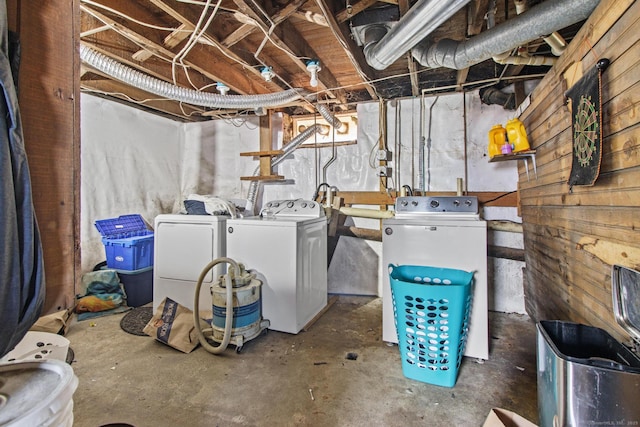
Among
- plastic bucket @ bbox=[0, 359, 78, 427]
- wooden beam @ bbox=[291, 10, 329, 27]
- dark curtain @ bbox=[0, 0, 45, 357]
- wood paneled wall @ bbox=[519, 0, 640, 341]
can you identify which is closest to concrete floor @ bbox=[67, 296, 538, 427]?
wood paneled wall @ bbox=[519, 0, 640, 341]

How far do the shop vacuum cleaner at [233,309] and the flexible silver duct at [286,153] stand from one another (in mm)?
1539

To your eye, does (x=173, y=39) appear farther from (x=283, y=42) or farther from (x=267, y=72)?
(x=283, y=42)

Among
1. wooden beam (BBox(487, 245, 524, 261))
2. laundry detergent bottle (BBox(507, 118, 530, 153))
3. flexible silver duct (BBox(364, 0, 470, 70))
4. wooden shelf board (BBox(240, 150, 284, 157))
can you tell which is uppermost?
flexible silver duct (BBox(364, 0, 470, 70))

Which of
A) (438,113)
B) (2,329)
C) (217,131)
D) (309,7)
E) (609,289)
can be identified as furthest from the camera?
(217,131)

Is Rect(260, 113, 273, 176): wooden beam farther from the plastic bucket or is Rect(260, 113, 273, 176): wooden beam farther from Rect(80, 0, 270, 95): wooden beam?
the plastic bucket

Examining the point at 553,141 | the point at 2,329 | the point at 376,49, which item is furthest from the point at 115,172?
the point at 553,141

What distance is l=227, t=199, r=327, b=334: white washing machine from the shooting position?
2.37 m

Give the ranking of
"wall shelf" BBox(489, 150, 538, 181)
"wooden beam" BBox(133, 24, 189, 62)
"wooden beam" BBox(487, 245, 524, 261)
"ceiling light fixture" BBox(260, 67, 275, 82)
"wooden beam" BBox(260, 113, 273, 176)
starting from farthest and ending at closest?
"wooden beam" BBox(260, 113, 273, 176)
"wooden beam" BBox(487, 245, 524, 261)
"ceiling light fixture" BBox(260, 67, 275, 82)
"wall shelf" BBox(489, 150, 538, 181)
"wooden beam" BBox(133, 24, 189, 62)

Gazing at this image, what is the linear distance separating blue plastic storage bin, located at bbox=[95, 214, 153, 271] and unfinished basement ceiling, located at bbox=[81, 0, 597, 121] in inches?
51.9

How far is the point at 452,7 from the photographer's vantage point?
140 centimetres

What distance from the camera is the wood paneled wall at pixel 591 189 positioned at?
119cm

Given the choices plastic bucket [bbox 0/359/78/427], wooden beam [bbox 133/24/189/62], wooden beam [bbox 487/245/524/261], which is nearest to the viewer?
plastic bucket [bbox 0/359/78/427]

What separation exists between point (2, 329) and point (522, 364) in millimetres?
2493

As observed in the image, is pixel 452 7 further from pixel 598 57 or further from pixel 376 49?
pixel 598 57
